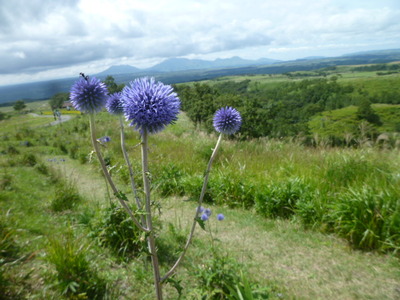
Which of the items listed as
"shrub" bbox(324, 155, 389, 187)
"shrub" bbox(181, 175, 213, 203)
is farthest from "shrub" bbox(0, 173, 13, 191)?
"shrub" bbox(324, 155, 389, 187)

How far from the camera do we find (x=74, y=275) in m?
2.88

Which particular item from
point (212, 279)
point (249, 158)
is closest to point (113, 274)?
point (212, 279)

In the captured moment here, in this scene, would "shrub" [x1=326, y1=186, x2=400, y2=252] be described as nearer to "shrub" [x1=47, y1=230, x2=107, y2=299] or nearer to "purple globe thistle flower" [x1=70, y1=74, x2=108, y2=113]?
"shrub" [x1=47, y1=230, x2=107, y2=299]

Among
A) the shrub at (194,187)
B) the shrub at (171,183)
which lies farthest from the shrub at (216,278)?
the shrub at (171,183)

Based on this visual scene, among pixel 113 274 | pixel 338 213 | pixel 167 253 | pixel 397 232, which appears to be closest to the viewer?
pixel 113 274

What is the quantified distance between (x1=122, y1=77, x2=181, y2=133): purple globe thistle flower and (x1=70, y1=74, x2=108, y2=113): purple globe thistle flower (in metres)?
0.23

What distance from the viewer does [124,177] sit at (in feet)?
25.6

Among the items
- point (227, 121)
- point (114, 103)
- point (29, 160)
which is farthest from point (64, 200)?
point (29, 160)

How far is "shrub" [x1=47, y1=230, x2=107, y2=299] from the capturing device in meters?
2.82

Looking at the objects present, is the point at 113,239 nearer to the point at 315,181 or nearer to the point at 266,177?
the point at 266,177

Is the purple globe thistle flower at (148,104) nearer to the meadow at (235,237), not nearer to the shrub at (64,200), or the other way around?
the meadow at (235,237)

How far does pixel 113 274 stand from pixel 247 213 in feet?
10.4

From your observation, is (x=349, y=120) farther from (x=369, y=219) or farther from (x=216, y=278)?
(x=216, y=278)

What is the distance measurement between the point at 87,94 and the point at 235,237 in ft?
12.3
